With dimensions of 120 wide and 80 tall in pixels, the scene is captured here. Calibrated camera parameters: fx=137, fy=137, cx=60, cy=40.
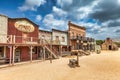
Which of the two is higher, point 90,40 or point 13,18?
point 13,18

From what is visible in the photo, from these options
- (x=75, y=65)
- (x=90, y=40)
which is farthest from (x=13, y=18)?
(x=90, y=40)

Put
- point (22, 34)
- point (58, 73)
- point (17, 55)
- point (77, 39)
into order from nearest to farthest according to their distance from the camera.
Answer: point (58, 73) → point (17, 55) → point (22, 34) → point (77, 39)

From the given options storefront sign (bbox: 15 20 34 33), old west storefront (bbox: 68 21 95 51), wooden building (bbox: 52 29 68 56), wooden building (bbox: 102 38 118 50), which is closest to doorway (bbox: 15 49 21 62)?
storefront sign (bbox: 15 20 34 33)

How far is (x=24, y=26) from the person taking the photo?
23422 millimetres

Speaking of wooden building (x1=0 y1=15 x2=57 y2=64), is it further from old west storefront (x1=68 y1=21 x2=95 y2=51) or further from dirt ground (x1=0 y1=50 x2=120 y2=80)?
old west storefront (x1=68 y1=21 x2=95 y2=51)

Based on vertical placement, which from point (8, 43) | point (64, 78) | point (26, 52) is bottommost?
point (64, 78)

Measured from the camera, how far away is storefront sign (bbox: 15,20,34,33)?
22473 millimetres

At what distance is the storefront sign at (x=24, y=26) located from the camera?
22473mm

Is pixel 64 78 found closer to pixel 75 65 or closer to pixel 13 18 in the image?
pixel 75 65

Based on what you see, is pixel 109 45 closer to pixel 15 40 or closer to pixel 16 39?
pixel 16 39

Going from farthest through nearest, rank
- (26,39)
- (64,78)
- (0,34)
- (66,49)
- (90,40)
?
(90,40), (66,49), (26,39), (0,34), (64,78)

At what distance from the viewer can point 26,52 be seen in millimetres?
23781

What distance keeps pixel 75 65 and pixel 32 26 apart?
1118cm

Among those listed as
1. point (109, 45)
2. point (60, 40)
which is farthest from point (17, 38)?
point (109, 45)
